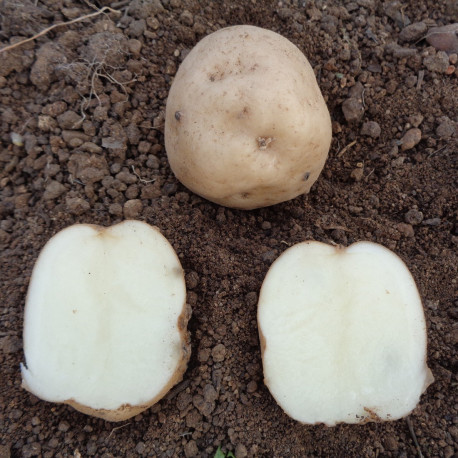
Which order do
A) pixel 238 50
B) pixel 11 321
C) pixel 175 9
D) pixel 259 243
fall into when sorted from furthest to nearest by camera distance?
1. pixel 175 9
2. pixel 259 243
3. pixel 11 321
4. pixel 238 50

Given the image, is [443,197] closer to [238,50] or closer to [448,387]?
[448,387]

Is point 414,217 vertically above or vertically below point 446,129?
below

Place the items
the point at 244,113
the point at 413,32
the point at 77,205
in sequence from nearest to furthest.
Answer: the point at 244,113, the point at 77,205, the point at 413,32

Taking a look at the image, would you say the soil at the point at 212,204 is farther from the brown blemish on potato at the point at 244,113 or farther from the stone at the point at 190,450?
the brown blemish on potato at the point at 244,113

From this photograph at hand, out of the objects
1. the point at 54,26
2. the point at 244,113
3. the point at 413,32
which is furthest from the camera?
the point at 413,32

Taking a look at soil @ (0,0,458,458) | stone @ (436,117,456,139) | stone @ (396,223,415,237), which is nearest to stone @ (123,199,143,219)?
soil @ (0,0,458,458)

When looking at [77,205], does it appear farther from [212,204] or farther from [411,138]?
[411,138]

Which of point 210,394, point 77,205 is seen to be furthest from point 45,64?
point 210,394

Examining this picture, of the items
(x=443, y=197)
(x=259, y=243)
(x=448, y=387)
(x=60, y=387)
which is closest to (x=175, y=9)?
(x=259, y=243)
